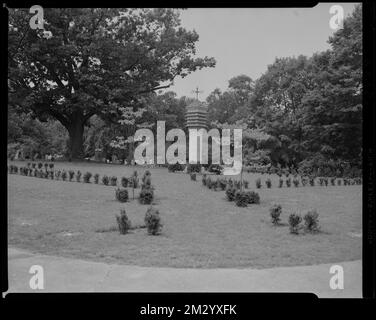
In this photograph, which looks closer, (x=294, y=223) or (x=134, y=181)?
(x=294, y=223)

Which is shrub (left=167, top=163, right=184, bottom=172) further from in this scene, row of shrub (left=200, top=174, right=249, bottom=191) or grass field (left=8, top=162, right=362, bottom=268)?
row of shrub (left=200, top=174, right=249, bottom=191)

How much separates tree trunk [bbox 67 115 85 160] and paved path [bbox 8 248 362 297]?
4070 millimetres

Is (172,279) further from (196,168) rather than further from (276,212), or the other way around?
(196,168)

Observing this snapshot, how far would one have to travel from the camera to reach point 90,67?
6.59m

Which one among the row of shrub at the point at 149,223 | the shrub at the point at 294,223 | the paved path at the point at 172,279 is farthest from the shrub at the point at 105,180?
the paved path at the point at 172,279

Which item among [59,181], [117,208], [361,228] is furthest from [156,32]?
[59,181]

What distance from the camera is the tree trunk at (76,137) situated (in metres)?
7.86

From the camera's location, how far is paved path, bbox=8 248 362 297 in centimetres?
327

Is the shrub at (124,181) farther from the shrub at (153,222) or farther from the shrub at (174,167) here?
the shrub at (153,222)

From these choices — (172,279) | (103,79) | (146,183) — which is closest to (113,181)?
(146,183)

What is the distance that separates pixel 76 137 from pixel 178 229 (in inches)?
139

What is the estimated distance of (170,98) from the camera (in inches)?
296
